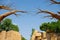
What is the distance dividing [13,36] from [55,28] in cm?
1004

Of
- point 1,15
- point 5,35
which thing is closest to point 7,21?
point 5,35

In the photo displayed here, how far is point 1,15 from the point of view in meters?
11.9

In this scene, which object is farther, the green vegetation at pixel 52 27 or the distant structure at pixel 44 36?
the green vegetation at pixel 52 27

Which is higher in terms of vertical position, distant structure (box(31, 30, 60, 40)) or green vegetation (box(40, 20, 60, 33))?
green vegetation (box(40, 20, 60, 33))

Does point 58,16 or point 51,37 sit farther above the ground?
point 58,16

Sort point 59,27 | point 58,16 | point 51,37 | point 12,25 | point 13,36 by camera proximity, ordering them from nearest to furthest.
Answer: point 58,16, point 13,36, point 51,37, point 59,27, point 12,25

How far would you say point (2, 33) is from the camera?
2531 centimetres

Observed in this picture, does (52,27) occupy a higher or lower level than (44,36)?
higher

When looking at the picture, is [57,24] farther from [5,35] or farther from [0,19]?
[0,19]

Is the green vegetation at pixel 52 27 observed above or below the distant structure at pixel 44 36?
above

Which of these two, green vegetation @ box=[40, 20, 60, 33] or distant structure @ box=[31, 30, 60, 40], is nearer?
distant structure @ box=[31, 30, 60, 40]

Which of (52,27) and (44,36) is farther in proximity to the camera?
(52,27)

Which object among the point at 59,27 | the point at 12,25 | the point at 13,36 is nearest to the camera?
the point at 13,36

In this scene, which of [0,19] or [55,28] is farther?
[55,28]
